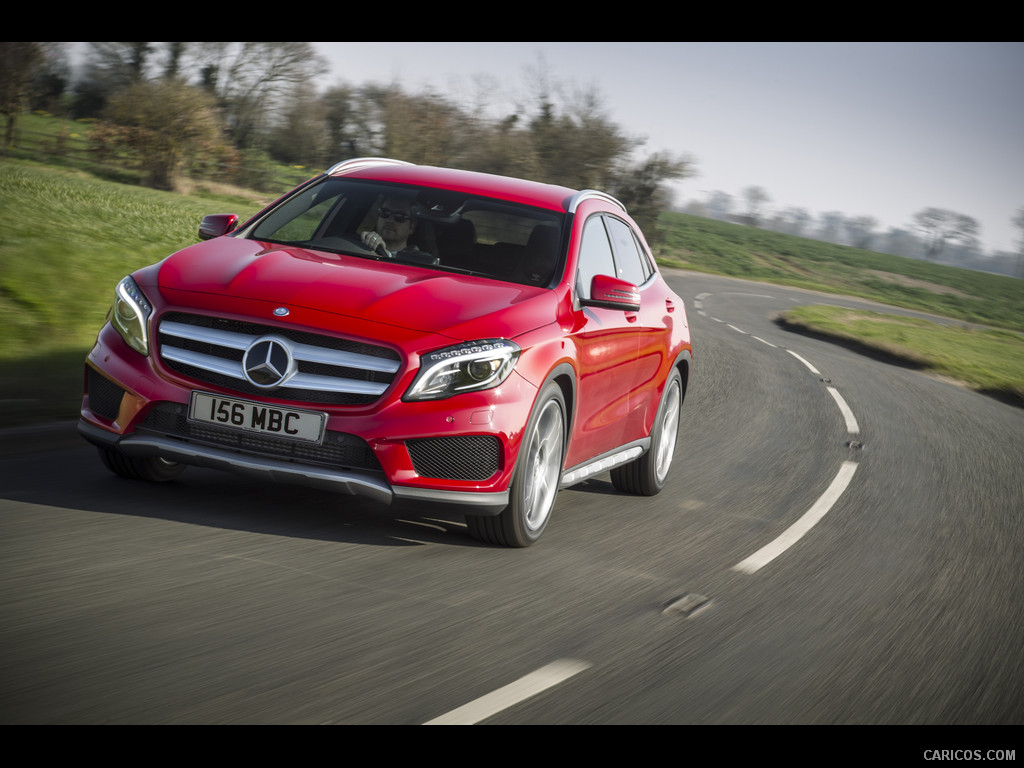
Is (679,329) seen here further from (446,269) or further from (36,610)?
(36,610)

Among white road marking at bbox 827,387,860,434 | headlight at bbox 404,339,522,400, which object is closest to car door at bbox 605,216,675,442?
headlight at bbox 404,339,522,400

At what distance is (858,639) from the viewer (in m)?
5.06

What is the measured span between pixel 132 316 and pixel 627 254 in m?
3.39

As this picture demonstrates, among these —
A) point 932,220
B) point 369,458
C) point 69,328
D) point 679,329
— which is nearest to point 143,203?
point 69,328

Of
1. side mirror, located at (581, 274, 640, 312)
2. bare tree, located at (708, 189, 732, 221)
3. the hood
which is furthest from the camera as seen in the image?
bare tree, located at (708, 189, 732, 221)

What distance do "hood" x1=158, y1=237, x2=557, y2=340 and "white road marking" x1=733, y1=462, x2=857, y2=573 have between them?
1.84 metres

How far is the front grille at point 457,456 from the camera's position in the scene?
5.06 m

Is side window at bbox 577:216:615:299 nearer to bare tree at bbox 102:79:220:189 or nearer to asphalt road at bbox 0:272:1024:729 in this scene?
asphalt road at bbox 0:272:1024:729

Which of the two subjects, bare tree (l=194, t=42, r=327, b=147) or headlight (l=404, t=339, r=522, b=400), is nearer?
headlight (l=404, t=339, r=522, b=400)

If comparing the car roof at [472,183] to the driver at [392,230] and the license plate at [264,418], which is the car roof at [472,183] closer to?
the driver at [392,230]

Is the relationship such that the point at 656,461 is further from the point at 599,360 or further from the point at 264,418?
the point at 264,418

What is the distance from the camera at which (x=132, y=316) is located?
17.5ft

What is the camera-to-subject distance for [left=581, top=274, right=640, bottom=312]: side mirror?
19.9 ft
